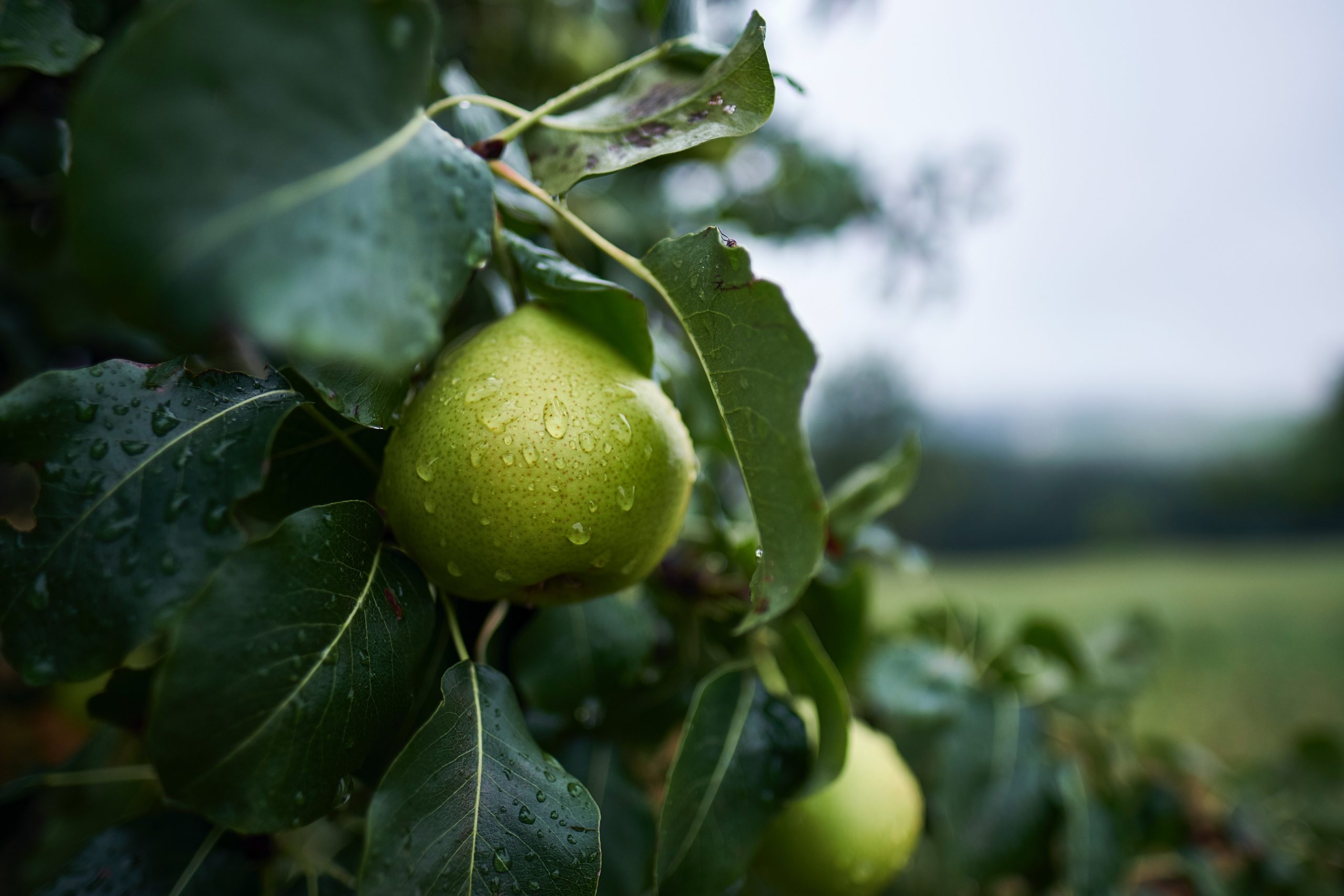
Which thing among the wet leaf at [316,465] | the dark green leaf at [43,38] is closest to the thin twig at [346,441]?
the wet leaf at [316,465]

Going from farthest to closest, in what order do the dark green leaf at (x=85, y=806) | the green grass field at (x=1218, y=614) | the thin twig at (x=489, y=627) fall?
the green grass field at (x=1218, y=614), the dark green leaf at (x=85, y=806), the thin twig at (x=489, y=627)

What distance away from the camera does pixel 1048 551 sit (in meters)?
4.58

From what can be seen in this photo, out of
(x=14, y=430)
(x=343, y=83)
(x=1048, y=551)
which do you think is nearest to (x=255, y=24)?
(x=343, y=83)

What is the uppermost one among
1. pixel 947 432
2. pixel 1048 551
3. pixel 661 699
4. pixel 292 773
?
pixel 292 773

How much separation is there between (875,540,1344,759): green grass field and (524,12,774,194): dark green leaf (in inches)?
29.5

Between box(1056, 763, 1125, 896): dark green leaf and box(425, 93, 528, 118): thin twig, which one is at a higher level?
box(425, 93, 528, 118): thin twig

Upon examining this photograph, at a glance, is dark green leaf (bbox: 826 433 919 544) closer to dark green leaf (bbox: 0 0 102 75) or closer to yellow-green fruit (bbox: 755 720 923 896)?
yellow-green fruit (bbox: 755 720 923 896)

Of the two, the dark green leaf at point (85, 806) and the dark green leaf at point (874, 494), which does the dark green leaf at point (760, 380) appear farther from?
the dark green leaf at point (85, 806)

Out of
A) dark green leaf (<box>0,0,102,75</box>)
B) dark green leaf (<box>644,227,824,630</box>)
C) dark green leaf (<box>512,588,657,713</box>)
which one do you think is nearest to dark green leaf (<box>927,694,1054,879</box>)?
dark green leaf (<box>512,588,657,713</box>)

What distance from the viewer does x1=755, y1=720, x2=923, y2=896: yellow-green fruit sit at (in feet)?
1.96

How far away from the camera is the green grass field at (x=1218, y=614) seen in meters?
2.17

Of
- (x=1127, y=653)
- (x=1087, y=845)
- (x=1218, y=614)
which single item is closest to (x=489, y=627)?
(x=1087, y=845)

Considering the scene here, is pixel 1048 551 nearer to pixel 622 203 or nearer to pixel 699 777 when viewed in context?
pixel 622 203

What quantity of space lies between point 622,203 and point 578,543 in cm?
97
